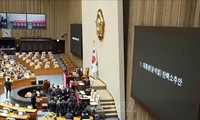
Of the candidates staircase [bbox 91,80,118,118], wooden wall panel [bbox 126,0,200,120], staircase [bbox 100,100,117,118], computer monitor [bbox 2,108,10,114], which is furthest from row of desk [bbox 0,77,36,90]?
wooden wall panel [bbox 126,0,200,120]

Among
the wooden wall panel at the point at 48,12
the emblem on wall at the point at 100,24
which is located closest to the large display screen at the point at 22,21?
the wooden wall panel at the point at 48,12

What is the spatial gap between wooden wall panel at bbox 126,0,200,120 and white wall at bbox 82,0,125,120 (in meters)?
0.36

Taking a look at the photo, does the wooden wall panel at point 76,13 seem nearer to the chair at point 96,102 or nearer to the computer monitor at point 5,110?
the chair at point 96,102

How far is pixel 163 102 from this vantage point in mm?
7012

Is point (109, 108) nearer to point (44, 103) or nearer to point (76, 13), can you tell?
point (44, 103)

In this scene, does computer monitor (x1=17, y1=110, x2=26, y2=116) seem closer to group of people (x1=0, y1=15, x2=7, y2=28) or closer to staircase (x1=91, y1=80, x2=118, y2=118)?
staircase (x1=91, y1=80, x2=118, y2=118)

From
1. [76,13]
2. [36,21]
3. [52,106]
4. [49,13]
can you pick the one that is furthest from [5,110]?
[49,13]

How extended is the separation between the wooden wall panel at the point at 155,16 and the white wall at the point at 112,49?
356mm

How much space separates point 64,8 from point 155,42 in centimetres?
2308

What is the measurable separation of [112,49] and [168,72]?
5.50 meters

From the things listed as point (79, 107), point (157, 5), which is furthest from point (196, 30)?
point (79, 107)

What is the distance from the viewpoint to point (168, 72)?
6.70 m

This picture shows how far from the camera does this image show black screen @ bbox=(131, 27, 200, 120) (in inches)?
221

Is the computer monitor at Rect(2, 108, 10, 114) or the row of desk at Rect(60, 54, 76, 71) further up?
the row of desk at Rect(60, 54, 76, 71)
